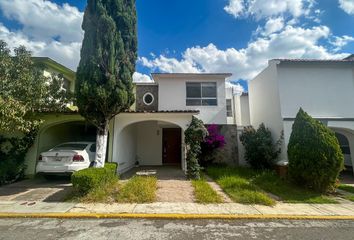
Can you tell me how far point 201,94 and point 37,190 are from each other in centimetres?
1056

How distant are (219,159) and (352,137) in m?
7.75

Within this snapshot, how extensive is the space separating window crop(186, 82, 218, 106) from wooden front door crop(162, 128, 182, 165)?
2649mm

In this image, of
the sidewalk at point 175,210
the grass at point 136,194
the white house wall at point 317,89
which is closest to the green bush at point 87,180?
the sidewalk at point 175,210

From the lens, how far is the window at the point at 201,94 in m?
13.4

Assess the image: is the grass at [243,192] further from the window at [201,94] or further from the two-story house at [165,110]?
the window at [201,94]

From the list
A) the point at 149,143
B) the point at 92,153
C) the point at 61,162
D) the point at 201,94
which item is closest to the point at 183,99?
the point at 201,94

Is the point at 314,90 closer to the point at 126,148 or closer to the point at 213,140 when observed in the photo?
the point at 213,140

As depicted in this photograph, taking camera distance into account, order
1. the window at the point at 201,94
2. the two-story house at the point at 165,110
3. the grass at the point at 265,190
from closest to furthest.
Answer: the grass at the point at 265,190 → the two-story house at the point at 165,110 → the window at the point at 201,94

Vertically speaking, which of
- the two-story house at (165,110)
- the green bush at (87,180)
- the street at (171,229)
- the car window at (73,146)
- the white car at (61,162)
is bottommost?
the street at (171,229)

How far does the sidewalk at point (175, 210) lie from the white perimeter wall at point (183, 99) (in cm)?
792

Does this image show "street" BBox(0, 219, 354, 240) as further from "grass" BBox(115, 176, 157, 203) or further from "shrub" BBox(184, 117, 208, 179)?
"shrub" BBox(184, 117, 208, 179)

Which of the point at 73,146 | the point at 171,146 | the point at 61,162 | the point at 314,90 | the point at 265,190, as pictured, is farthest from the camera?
the point at 171,146

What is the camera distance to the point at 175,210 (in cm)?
515

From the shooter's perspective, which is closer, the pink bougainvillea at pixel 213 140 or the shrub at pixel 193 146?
the shrub at pixel 193 146
